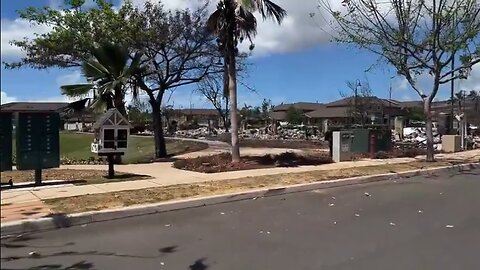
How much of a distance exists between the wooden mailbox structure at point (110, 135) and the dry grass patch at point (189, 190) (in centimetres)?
245

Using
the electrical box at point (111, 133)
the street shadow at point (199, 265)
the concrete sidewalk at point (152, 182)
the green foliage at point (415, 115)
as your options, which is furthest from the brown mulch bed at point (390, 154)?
the green foliage at point (415, 115)

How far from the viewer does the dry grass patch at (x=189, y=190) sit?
881 cm

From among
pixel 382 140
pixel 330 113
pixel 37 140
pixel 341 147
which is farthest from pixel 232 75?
pixel 330 113

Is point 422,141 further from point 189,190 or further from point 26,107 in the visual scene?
point 26,107

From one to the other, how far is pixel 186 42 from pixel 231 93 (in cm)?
697

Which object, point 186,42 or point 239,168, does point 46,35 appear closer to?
point 186,42

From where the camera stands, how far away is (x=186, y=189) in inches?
427

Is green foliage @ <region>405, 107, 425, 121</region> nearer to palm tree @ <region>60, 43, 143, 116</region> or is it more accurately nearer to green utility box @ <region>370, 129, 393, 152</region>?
green utility box @ <region>370, 129, 393, 152</region>

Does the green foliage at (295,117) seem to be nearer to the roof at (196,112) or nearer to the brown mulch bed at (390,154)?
the roof at (196,112)

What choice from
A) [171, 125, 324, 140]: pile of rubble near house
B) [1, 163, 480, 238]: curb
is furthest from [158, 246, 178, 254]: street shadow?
[171, 125, 324, 140]: pile of rubble near house

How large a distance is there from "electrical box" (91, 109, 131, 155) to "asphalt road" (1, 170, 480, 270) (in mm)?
4322

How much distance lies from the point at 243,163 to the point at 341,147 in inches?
180

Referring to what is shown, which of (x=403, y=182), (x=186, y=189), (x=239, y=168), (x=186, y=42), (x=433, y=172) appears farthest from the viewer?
(x=186, y=42)

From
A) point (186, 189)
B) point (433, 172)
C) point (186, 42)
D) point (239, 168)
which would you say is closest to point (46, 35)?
point (186, 42)
